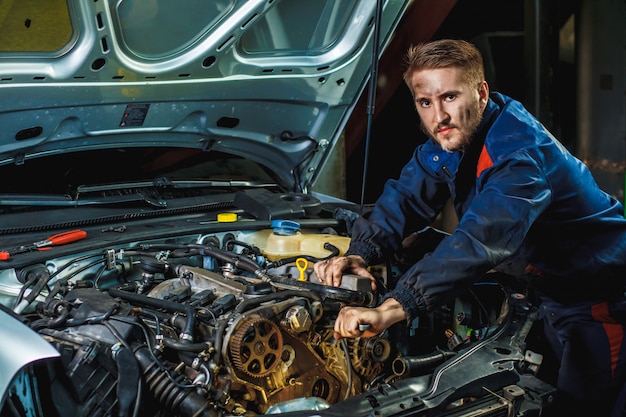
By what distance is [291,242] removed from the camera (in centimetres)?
259

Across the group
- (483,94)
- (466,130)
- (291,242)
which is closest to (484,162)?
(466,130)

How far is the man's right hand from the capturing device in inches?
88.4

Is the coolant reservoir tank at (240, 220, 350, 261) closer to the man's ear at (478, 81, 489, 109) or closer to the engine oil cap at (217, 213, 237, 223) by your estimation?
the engine oil cap at (217, 213, 237, 223)

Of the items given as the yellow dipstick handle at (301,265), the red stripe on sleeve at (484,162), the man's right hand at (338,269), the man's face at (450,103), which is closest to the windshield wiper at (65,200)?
the yellow dipstick handle at (301,265)

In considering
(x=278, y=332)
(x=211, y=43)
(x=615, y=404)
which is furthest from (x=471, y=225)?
(x=211, y=43)

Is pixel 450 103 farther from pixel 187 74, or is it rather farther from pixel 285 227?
pixel 187 74

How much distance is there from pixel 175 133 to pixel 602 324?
5.72ft

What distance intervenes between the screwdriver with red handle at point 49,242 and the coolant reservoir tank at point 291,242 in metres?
0.63

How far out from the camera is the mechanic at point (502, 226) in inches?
76.8

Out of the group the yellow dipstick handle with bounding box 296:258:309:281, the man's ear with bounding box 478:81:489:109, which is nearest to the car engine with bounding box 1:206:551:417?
the yellow dipstick handle with bounding box 296:258:309:281

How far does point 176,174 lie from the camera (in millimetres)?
3037

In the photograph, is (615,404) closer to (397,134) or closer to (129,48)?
(129,48)

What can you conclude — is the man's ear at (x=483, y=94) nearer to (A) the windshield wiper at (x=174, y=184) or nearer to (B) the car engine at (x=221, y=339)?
(B) the car engine at (x=221, y=339)

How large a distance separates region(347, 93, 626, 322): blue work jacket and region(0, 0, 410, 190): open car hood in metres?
0.59
